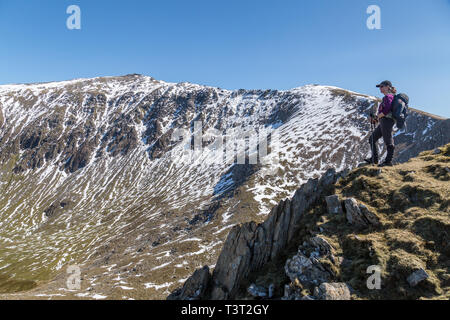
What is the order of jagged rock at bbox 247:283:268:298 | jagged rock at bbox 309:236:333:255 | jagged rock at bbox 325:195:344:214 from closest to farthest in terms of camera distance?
1. jagged rock at bbox 309:236:333:255
2. jagged rock at bbox 247:283:268:298
3. jagged rock at bbox 325:195:344:214

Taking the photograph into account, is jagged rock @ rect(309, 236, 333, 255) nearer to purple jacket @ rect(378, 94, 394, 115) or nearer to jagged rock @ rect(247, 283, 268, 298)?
jagged rock @ rect(247, 283, 268, 298)

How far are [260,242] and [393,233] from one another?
31.6ft

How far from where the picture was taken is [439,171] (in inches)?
718

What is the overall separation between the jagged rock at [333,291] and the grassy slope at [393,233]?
47 cm

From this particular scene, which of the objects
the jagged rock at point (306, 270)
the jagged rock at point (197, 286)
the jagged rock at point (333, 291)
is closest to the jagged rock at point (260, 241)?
the jagged rock at point (197, 286)

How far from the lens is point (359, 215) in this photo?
15.9m

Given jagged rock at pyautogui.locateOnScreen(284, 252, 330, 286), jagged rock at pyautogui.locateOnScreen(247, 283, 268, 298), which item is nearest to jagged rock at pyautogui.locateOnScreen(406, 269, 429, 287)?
jagged rock at pyautogui.locateOnScreen(284, 252, 330, 286)

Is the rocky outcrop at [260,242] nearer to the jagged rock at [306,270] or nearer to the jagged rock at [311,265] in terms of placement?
the jagged rock at [311,265]

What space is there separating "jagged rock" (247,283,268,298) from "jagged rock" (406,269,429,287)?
7.55 metres

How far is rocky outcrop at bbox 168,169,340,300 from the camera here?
19000 millimetres

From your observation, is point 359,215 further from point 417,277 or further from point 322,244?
point 417,277

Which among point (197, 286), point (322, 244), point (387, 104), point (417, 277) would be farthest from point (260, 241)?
point (387, 104)

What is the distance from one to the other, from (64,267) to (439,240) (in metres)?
148
